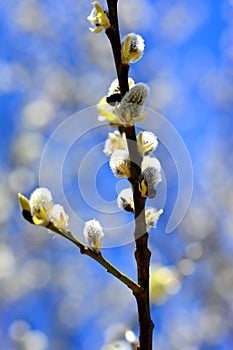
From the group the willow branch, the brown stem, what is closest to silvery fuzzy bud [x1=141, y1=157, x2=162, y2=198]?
the brown stem

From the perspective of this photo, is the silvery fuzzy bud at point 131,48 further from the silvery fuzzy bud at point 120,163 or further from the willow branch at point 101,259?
the willow branch at point 101,259

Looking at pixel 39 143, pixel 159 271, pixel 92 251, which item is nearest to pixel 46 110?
pixel 39 143

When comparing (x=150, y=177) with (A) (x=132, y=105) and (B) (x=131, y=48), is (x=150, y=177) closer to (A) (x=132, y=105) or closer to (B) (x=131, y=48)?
(A) (x=132, y=105)

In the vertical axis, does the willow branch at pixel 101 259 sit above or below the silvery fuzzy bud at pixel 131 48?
below

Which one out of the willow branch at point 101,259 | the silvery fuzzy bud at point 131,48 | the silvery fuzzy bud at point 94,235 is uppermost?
the silvery fuzzy bud at point 131,48

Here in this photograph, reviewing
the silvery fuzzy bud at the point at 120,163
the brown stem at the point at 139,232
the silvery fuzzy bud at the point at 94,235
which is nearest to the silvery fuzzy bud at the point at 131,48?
the brown stem at the point at 139,232

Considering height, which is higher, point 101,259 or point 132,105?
point 132,105

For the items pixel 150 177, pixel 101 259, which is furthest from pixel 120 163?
pixel 101 259

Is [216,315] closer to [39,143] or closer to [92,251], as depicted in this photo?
[39,143]

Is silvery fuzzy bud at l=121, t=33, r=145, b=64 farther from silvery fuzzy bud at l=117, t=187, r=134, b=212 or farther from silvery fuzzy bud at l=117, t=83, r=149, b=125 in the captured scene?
silvery fuzzy bud at l=117, t=187, r=134, b=212
